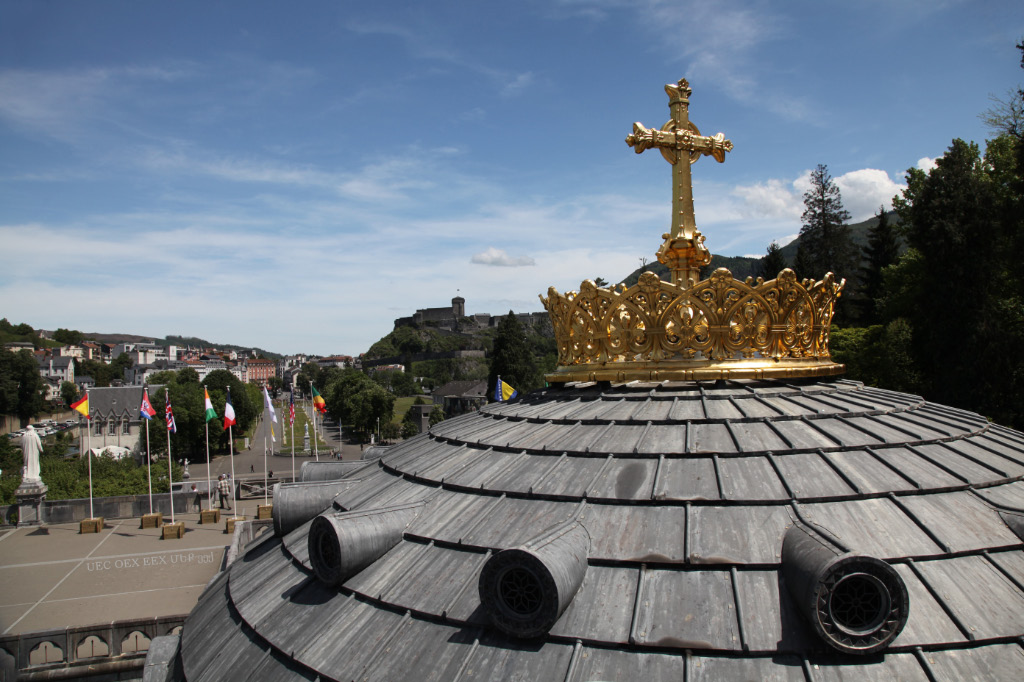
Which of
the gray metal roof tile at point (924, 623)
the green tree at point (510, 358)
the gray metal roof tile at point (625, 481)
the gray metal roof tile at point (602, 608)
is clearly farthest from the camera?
the green tree at point (510, 358)

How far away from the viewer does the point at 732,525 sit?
5.59m

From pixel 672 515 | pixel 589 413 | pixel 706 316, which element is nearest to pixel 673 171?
pixel 706 316

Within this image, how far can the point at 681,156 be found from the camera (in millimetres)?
9375

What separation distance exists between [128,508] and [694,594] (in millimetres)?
44742

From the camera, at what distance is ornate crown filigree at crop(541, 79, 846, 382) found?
24.9 feet

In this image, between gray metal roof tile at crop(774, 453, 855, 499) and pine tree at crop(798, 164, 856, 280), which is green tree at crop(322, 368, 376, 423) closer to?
pine tree at crop(798, 164, 856, 280)

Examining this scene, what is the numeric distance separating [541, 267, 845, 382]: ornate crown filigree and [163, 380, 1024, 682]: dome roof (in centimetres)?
31

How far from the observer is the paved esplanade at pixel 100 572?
23859 mm

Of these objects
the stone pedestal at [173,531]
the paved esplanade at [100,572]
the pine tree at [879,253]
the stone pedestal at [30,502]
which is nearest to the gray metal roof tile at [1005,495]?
the paved esplanade at [100,572]

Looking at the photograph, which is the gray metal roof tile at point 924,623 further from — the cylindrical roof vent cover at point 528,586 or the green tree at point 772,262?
the green tree at point 772,262

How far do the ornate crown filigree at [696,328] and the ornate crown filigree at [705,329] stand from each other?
0.04 ft

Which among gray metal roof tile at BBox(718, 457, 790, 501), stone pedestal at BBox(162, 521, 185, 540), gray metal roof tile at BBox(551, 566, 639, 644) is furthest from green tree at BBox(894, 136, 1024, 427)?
stone pedestal at BBox(162, 521, 185, 540)

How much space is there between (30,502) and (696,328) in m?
45.1

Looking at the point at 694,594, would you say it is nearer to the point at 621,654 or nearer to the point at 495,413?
the point at 621,654
